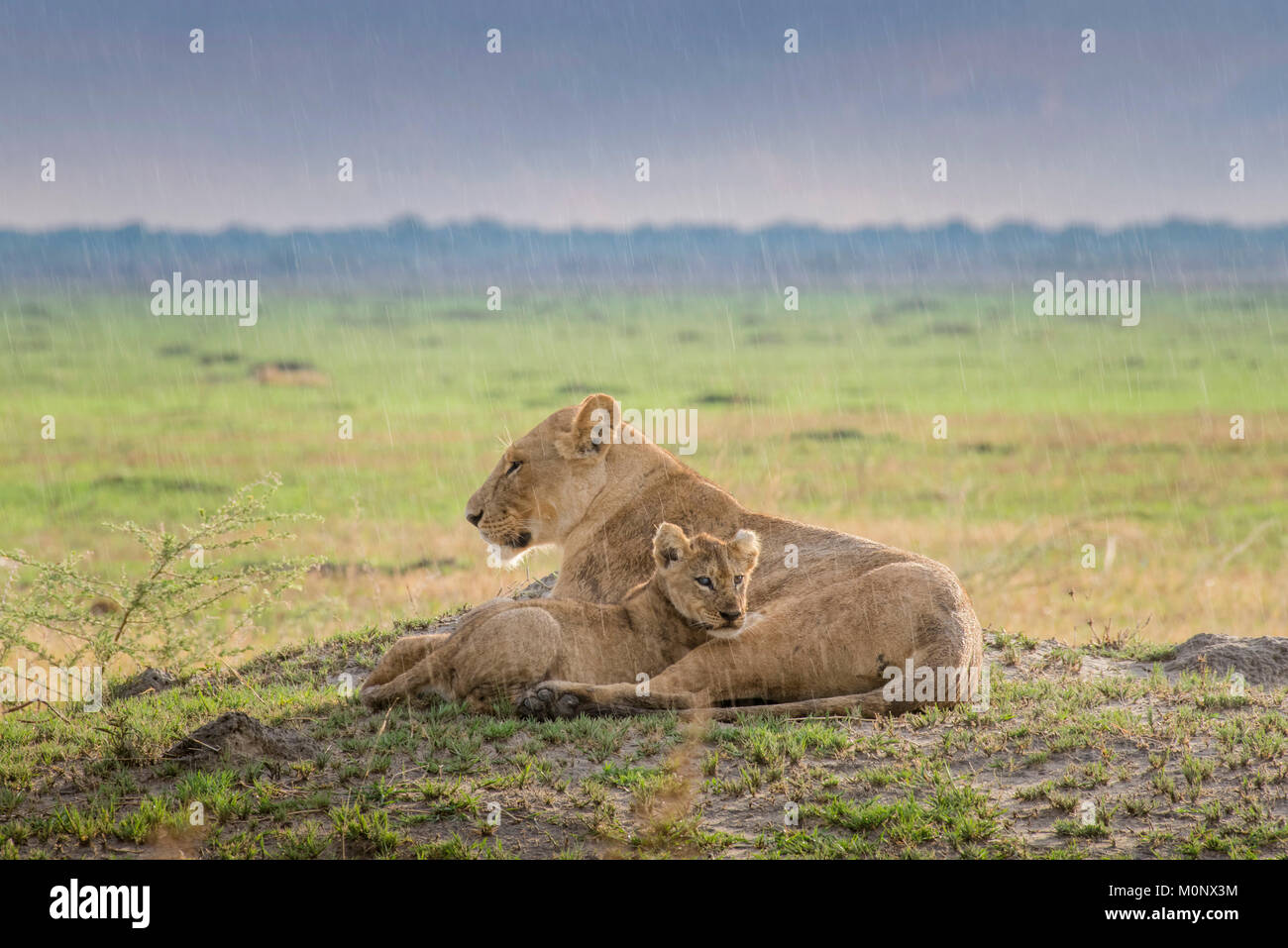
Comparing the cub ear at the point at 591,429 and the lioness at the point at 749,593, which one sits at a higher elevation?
the cub ear at the point at 591,429

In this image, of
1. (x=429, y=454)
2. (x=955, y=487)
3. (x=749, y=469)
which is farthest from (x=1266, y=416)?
(x=429, y=454)

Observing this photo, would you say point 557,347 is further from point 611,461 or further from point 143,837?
point 143,837

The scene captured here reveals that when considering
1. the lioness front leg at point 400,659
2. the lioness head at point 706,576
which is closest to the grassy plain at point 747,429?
the lioness front leg at point 400,659

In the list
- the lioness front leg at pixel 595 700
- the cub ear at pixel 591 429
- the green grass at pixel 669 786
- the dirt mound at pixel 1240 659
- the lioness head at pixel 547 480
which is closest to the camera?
the green grass at pixel 669 786

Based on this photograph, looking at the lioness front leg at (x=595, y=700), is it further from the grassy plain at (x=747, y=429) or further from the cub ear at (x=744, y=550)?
the grassy plain at (x=747, y=429)

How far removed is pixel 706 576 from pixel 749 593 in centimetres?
96

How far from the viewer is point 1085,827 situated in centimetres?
659

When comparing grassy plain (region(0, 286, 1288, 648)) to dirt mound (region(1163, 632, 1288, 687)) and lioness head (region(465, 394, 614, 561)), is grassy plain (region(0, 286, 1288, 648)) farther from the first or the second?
dirt mound (region(1163, 632, 1288, 687))

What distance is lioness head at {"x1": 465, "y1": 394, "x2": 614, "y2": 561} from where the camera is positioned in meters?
9.87

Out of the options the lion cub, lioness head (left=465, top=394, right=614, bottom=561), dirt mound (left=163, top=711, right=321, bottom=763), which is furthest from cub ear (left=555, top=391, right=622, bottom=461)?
dirt mound (left=163, top=711, right=321, bottom=763)

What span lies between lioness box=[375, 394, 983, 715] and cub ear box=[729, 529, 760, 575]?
0.34 meters

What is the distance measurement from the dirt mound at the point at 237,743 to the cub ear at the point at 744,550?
8.84 feet

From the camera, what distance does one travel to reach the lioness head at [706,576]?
8.27m
